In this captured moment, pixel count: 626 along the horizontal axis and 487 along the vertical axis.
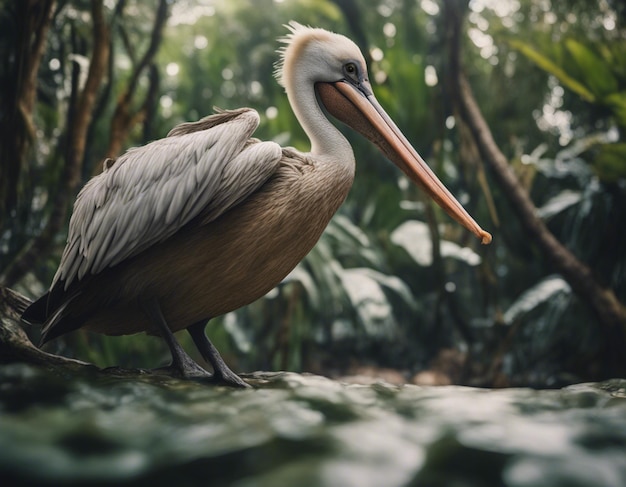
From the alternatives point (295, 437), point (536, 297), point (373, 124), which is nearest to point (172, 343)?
point (295, 437)

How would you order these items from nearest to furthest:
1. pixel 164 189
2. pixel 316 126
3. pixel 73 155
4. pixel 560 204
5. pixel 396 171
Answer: pixel 164 189
pixel 316 126
pixel 73 155
pixel 560 204
pixel 396 171

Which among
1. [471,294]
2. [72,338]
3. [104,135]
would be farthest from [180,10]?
[471,294]

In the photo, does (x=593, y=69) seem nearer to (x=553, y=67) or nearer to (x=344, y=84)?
(x=553, y=67)

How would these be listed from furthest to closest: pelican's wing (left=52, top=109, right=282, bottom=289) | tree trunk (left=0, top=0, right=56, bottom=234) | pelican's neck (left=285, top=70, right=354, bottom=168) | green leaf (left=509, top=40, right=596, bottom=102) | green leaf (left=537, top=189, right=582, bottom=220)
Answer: green leaf (left=537, top=189, right=582, bottom=220) < green leaf (left=509, top=40, right=596, bottom=102) < tree trunk (left=0, top=0, right=56, bottom=234) < pelican's neck (left=285, top=70, right=354, bottom=168) < pelican's wing (left=52, top=109, right=282, bottom=289)

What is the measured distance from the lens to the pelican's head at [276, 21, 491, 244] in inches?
74.4

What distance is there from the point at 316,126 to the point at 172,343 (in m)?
0.75

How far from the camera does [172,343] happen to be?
66.6 inches

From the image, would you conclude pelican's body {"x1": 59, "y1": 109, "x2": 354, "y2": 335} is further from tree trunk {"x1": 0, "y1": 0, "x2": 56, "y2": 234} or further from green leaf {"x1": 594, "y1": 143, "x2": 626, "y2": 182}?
green leaf {"x1": 594, "y1": 143, "x2": 626, "y2": 182}

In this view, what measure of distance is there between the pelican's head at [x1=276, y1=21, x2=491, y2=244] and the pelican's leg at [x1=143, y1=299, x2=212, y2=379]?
2.53ft

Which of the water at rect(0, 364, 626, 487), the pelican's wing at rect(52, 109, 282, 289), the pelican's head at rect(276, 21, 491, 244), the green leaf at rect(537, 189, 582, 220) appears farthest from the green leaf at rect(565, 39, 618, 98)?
the water at rect(0, 364, 626, 487)

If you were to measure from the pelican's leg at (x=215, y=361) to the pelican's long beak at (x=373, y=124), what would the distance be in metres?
0.77

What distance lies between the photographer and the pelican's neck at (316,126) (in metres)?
1.80

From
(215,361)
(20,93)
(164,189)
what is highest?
(20,93)

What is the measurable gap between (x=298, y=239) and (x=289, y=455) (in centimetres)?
79
